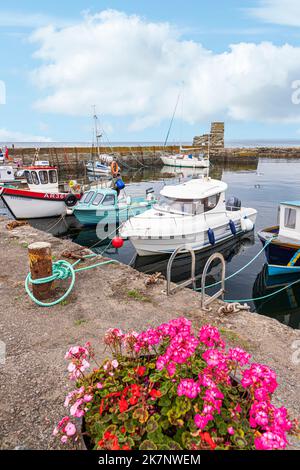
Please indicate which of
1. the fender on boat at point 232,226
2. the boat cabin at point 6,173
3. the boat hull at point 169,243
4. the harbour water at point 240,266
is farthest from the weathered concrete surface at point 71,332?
the boat cabin at point 6,173

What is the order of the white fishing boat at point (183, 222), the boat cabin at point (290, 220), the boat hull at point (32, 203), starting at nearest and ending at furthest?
the boat cabin at point (290, 220), the white fishing boat at point (183, 222), the boat hull at point (32, 203)

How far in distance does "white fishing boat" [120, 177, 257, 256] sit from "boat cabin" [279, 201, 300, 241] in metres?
2.71

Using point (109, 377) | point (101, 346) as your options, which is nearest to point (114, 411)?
point (109, 377)

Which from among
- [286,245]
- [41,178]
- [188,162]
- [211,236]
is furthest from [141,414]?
[188,162]

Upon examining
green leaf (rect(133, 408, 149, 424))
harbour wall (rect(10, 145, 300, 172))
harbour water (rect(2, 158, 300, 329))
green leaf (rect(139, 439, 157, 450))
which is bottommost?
harbour water (rect(2, 158, 300, 329))

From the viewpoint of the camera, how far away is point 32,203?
17.5 meters

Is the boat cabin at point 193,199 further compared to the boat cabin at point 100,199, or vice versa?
the boat cabin at point 100,199

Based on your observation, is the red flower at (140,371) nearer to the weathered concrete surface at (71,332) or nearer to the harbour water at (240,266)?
the weathered concrete surface at (71,332)

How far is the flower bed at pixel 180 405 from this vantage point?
193 cm

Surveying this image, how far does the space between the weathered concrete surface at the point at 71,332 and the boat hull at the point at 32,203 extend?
35.8 ft

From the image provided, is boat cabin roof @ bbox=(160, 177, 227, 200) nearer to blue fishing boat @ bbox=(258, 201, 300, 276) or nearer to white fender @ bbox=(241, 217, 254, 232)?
white fender @ bbox=(241, 217, 254, 232)

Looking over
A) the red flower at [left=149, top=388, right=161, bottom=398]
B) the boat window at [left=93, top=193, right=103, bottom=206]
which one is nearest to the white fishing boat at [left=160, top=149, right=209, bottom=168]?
the boat window at [left=93, top=193, right=103, bottom=206]

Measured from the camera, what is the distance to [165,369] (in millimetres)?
2312

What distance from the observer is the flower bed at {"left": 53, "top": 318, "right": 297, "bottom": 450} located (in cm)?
193
